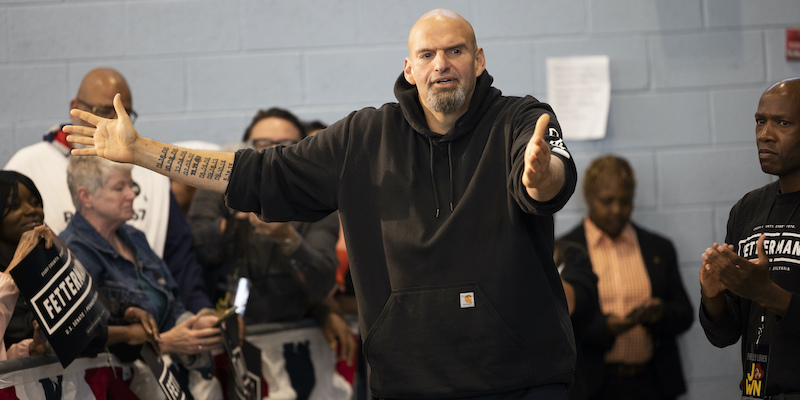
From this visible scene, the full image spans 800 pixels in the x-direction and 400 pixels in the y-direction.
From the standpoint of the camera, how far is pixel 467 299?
172cm

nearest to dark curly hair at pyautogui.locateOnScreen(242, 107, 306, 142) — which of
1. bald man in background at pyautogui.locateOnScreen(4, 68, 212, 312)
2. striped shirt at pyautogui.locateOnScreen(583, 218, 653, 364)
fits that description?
bald man in background at pyautogui.locateOnScreen(4, 68, 212, 312)

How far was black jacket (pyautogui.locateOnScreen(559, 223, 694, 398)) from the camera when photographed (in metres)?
3.15

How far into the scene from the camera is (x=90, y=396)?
2168 millimetres

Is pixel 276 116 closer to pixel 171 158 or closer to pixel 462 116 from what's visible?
pixel 171 158

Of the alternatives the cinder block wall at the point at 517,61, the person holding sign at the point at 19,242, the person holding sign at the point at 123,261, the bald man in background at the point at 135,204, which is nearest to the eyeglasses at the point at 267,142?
the bald man in background at the point at 135,204

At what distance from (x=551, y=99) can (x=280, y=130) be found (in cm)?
116

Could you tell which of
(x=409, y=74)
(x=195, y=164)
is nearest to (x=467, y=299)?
(x=409, y=74)

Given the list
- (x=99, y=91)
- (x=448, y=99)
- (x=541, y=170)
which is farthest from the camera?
(x=99, y=91)

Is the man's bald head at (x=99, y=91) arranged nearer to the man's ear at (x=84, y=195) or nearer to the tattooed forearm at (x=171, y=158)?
the man's ear at (x=84, y=195)

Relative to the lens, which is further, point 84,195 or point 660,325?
point 660,325

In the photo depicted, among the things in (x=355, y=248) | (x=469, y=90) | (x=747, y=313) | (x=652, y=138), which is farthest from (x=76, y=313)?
(x=652, y=138)

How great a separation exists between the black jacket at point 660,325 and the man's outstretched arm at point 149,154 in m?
1.70

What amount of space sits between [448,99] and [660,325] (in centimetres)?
179

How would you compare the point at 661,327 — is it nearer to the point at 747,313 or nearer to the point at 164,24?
the point at 747,313
